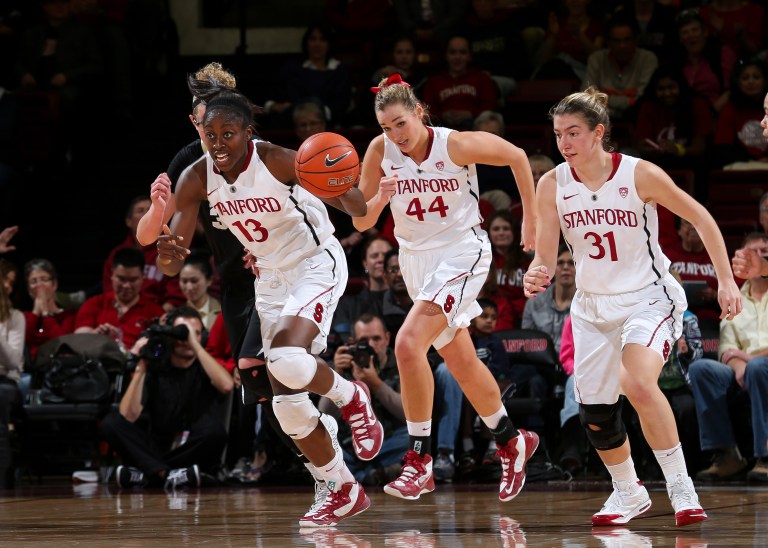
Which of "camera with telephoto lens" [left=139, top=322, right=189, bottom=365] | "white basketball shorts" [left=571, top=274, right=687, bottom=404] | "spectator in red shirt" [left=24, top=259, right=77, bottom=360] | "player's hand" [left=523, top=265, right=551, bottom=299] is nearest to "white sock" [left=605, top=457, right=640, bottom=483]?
"white basketball shorts" [left=571, top=274, right=687, bottom=404]

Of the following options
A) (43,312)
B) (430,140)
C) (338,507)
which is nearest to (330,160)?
(430,140)

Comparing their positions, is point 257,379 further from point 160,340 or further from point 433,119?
point 433,119

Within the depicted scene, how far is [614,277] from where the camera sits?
5.46m

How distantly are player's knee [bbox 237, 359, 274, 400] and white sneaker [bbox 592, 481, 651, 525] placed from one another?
1.76 meters

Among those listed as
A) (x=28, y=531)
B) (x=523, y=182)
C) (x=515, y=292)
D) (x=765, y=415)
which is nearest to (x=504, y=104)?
(x=515, y=292)

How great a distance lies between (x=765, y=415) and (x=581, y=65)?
4.80 m

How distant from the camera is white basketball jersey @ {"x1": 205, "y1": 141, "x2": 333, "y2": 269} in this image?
574cm

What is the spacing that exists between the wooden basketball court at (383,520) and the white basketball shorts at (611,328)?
1.99 feet

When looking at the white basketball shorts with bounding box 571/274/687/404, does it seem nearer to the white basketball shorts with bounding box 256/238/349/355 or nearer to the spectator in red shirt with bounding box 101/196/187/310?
the white basketball shorts with bounding box 256/238/349/355

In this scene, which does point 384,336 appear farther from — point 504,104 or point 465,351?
point 504,104

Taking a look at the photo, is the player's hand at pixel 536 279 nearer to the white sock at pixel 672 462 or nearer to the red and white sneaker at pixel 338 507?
the white sock at pixel 672 462

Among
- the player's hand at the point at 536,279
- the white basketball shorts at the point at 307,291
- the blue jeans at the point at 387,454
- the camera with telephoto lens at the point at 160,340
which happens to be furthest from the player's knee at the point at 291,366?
the camera with telephoto lens at the point at 160,340

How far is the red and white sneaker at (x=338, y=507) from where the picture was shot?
5520mm

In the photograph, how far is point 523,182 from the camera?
634 centimetres
